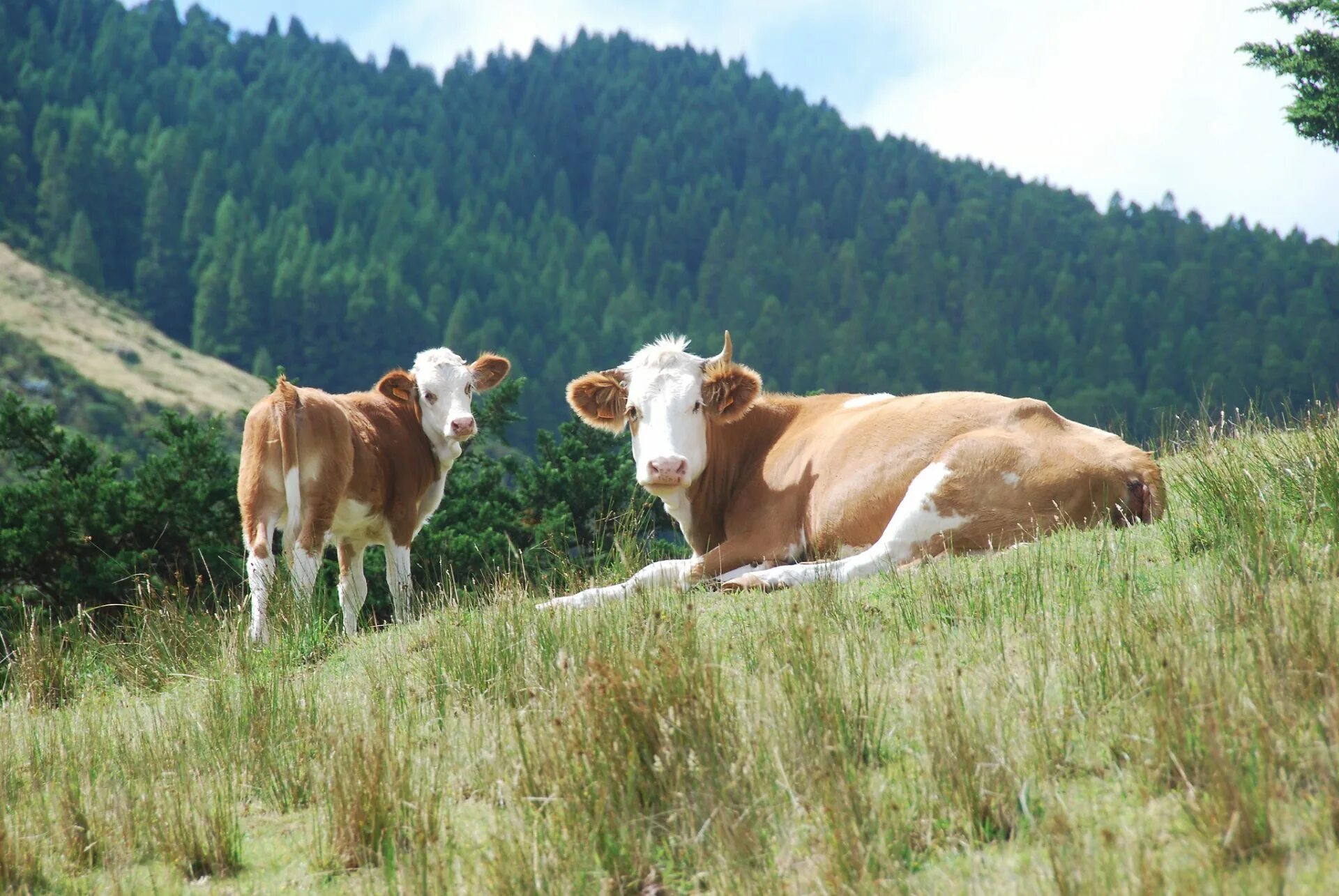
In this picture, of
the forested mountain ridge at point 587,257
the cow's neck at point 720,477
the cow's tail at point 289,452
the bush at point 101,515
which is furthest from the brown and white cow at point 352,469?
the forested mountain ridge at point 587,257

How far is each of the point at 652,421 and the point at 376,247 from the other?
15495 cm

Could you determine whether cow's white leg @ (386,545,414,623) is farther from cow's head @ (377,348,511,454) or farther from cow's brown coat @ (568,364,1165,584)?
cow's brown coat @ (568,364,1165,584)

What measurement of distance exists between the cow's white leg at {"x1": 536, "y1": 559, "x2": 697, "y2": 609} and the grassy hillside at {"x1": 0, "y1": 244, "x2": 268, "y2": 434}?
7008 centimetres

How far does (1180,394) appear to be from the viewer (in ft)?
335

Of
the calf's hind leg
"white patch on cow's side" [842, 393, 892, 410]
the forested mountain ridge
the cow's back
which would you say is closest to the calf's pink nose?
the cow's back

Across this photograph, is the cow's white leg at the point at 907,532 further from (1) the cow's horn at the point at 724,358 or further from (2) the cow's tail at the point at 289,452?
(2) the cow's tail at the point at 289,452

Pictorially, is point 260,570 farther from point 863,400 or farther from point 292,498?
point 863,400

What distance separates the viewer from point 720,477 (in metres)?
8.85

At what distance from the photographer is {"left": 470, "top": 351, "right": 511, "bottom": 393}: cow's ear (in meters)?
13.0

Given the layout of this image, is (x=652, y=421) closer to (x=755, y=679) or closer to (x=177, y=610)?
(x=177, y=610)

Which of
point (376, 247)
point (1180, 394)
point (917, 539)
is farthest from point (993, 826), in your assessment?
point (376, 247)

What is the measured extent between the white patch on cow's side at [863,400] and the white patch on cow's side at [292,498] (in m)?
4.26

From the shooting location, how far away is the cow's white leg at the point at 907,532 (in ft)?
22.7

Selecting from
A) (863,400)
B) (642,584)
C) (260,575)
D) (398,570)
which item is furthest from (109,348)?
(642,584)
